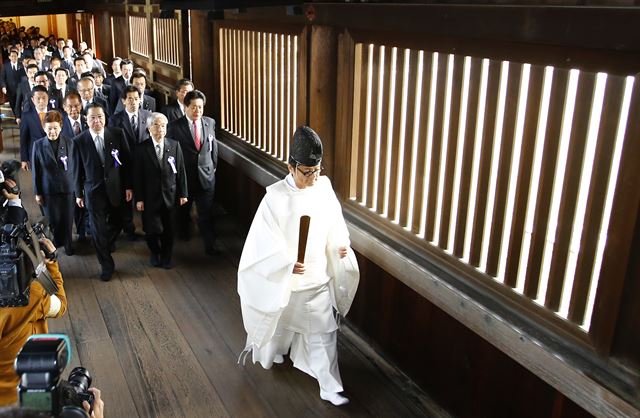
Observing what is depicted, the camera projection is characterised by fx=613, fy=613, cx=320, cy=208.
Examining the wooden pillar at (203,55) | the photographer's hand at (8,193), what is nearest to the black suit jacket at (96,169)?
the wooden pillar at (203,55)

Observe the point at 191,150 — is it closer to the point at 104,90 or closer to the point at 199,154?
the point at 199,154

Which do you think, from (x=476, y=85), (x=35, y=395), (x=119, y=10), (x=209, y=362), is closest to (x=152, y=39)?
(x=119, y=10)

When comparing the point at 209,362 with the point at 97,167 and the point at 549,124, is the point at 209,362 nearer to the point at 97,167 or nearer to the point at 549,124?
the point at 97,167

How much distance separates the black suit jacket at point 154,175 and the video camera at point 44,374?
4.42 meters

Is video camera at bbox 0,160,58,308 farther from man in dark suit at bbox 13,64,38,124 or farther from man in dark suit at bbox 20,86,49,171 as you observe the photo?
man in dark suit at bbox 13,64,38,124

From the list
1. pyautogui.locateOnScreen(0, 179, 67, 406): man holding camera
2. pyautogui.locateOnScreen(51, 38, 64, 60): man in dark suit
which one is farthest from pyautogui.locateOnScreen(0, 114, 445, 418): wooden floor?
pyautogui.locateOnScreen(51, 38, 64, 60): man in dark suit

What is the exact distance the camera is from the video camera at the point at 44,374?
1587 millimetres

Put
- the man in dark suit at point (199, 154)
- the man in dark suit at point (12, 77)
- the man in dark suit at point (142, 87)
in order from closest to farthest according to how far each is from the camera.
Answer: the man in dark suit at point (199, 154)
the man in dark suit at point (142, 87)
the man in dark suit at point (12, 77)

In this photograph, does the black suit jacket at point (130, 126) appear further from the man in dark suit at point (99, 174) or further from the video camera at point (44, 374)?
the video camera at point (44, 374)

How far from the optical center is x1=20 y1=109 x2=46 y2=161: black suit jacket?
293 inches

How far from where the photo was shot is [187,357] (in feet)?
15.5

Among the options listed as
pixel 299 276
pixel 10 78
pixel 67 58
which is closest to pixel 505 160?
pixel 299 276

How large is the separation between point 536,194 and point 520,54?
28.1 inches

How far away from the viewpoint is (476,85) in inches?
134
